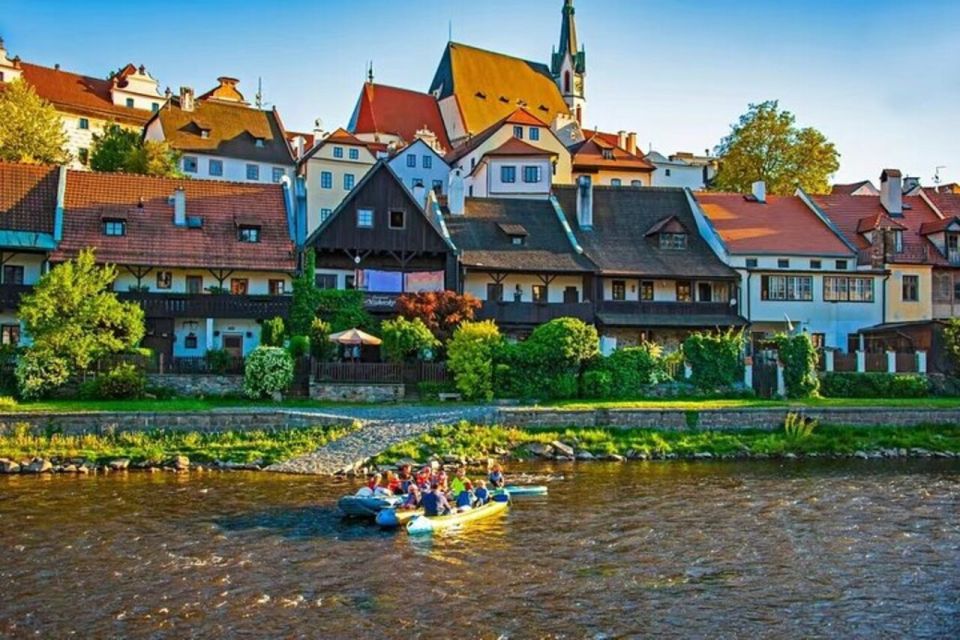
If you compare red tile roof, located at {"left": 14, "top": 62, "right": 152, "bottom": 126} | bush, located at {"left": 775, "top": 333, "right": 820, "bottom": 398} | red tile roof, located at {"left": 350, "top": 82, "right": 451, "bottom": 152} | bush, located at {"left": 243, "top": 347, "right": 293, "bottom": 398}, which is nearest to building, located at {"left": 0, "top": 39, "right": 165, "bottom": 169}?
red tile roof, located at {"left": 14, "top": 62, "right": 152, "bottom": 126}

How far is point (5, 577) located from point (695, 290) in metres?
44.0

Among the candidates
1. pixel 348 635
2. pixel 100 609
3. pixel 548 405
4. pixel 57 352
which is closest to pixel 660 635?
pixel 348 635

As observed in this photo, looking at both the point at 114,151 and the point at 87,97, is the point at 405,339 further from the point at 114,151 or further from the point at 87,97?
the point at 87,97

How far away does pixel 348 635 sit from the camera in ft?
56.7

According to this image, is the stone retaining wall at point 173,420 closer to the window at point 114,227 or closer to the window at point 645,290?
the window at point 114,227

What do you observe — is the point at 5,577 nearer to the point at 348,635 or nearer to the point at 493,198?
the point at 348,635

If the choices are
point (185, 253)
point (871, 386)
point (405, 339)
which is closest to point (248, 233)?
point (185, 253)

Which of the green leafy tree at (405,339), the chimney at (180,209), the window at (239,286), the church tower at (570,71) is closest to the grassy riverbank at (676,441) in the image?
the green leafy tree at (405,339)

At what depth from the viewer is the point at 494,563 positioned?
22375 millimetres

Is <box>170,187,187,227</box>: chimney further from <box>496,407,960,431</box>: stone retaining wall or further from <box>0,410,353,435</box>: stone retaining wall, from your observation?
<box>496,407,960,431</box>: stone retaining wall

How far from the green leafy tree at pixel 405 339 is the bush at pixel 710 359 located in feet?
38.9

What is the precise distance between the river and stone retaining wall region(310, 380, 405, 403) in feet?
39.0

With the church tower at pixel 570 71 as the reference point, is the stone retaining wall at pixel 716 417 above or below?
below

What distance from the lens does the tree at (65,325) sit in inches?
1607
